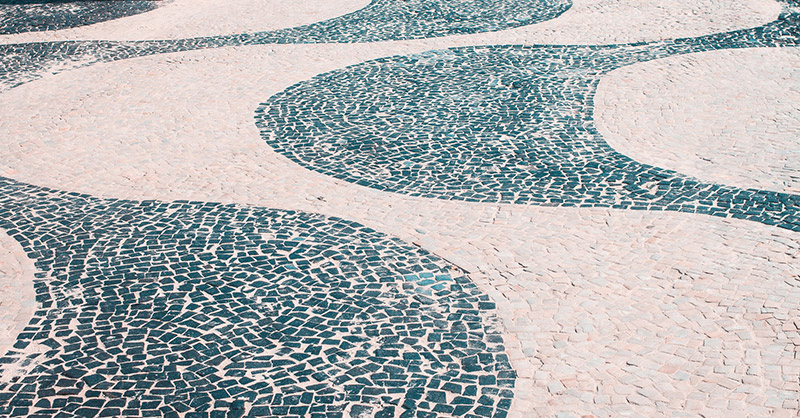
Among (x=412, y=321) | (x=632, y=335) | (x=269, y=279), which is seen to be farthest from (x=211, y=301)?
(x=632, y=335)

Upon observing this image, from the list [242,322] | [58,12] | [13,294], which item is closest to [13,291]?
[13,294]

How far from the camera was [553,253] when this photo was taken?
17.9 feet

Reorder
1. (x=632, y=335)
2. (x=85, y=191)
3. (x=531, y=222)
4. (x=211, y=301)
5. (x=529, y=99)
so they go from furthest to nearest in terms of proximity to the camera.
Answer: (x=529, y=99) < (x=85, y=191) < (x=531, y=222) < (x=211, y=301) < (x=632, y=335)

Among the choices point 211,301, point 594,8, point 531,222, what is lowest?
point 594,8

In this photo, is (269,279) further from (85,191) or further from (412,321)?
(85,191)

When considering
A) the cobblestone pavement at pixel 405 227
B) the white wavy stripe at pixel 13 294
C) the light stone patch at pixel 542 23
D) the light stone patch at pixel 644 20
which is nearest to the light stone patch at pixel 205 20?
the light stone patch at pixel 542 23

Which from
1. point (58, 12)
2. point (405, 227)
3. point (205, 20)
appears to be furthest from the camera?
point (58, 12)

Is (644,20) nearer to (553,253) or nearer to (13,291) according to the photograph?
(553,253)

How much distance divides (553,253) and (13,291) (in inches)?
139

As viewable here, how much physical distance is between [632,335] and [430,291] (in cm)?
125

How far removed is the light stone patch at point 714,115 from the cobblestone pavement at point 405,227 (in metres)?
0.04

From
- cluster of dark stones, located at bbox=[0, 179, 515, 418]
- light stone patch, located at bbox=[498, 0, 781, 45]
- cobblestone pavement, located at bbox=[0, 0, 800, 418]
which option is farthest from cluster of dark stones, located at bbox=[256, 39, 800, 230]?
cluster of dark stones, located at bbox=[0, 179, 515, 418]

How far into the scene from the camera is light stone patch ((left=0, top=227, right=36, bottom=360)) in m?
4.65

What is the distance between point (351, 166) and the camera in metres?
6.96
